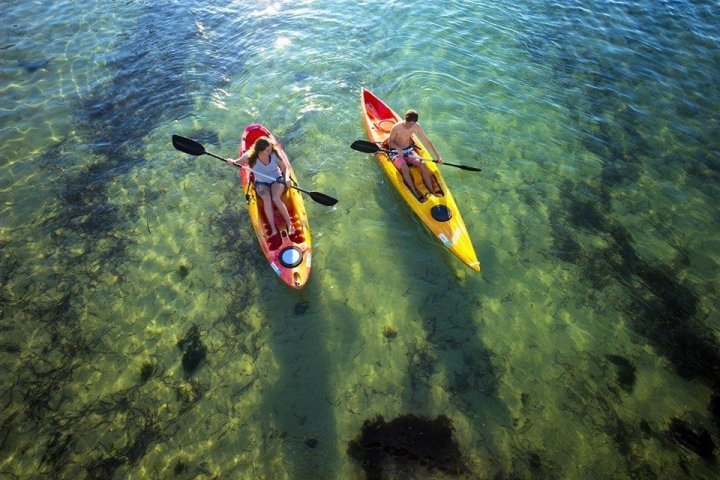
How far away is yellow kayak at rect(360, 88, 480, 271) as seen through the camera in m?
7.71

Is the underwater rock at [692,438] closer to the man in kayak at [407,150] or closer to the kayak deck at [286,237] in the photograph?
the man in kayak at [407,150]

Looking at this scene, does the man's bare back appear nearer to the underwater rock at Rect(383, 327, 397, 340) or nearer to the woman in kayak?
the woman in kayak

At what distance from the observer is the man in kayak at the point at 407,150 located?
854cm

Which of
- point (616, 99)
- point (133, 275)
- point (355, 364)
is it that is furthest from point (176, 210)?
point (616, 99)

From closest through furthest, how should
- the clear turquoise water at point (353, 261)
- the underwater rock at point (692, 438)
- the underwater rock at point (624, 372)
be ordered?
the underwater rock at point (692, 438)
the clear turquoise water at point (353, 261)
the underwater rock at point (624, 372)

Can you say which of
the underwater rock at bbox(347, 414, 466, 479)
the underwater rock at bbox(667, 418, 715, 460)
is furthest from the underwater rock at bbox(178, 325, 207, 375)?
the underwater rock at bbox(667, 418, 715, 460)

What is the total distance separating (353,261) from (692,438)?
6.20 m

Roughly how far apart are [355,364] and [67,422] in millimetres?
4537

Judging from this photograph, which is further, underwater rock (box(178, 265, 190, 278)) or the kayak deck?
underwater rock (box(178, 265, 190, 278))

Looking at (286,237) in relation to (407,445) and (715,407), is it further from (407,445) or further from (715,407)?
(715,407)

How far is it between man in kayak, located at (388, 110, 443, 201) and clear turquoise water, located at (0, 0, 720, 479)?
701mm

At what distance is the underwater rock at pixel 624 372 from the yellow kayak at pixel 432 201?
109 inches

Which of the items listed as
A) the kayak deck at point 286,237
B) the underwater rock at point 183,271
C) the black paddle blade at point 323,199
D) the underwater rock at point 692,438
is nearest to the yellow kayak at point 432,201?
the black paddle blade at point 323,199

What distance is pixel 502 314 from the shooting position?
730 cm
